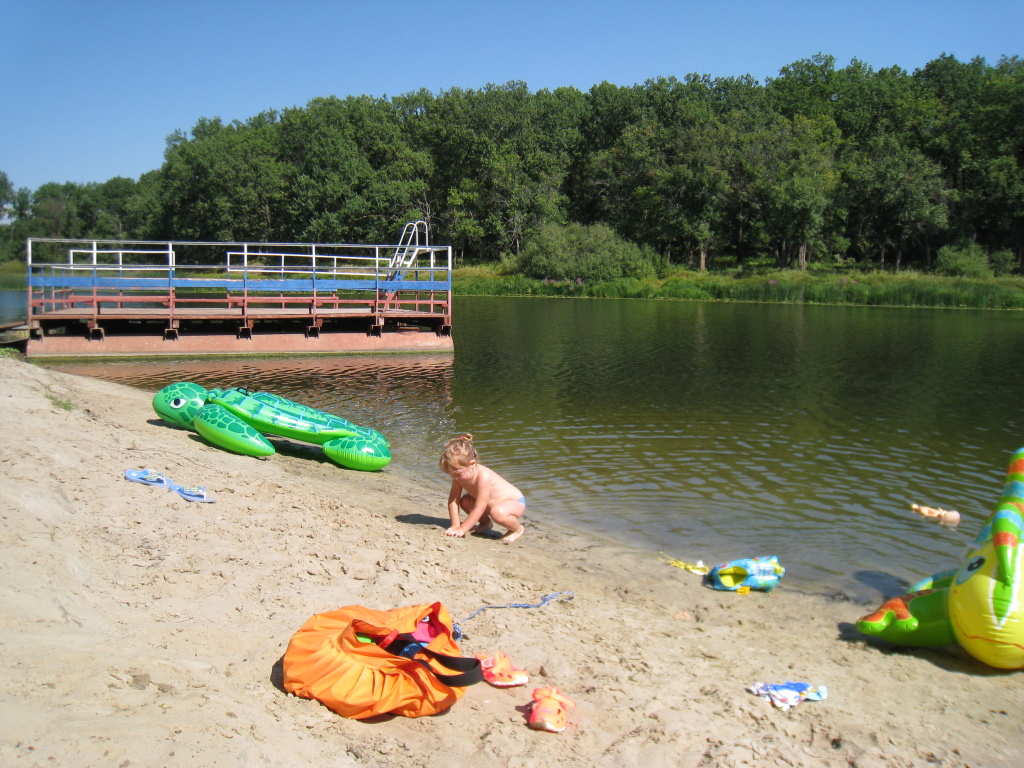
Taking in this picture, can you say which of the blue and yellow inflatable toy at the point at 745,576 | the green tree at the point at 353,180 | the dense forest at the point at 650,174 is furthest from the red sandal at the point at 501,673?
the green tree at the point at 353,180

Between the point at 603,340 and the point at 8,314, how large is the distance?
24.4 m

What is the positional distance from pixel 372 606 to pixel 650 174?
6438 centimetres

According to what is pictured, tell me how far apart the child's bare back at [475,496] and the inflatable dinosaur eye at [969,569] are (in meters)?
3.78

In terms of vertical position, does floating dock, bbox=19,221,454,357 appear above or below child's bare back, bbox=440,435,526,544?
above

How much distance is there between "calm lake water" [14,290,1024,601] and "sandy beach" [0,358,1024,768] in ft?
4.70

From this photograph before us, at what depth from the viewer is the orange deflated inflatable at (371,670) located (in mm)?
4090

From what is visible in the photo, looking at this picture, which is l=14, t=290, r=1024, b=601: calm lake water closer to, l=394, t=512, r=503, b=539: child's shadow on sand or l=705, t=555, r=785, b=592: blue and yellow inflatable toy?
l=705, t=555, r=785, b=592: blue and yellow inflatable toy

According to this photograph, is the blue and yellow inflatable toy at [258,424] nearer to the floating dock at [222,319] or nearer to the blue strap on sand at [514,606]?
the blue strap on sand at [514,606]

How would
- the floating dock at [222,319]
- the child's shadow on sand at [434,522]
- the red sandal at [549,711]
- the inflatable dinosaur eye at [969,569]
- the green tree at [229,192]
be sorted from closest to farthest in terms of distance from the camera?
the red sandal at [549,711]
the inflatable dinosaur eye at [969,569]
the child's shadow on sand at [434,522]
the floating dock at [222,319]
the green tree at [229,192]

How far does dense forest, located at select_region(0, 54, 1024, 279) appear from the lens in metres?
57.6

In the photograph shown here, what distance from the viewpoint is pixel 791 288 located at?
48.8m

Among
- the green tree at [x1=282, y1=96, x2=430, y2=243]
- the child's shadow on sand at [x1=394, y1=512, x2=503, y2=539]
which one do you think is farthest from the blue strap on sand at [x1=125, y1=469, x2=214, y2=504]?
the green tree at [x1=282, y1=96, x2=430, y2=243]

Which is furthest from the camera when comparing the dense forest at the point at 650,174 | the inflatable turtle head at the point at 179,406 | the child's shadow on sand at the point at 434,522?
the dense forest at the point at 650,174

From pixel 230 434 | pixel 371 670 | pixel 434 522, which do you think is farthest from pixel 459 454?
pixel 230 434
